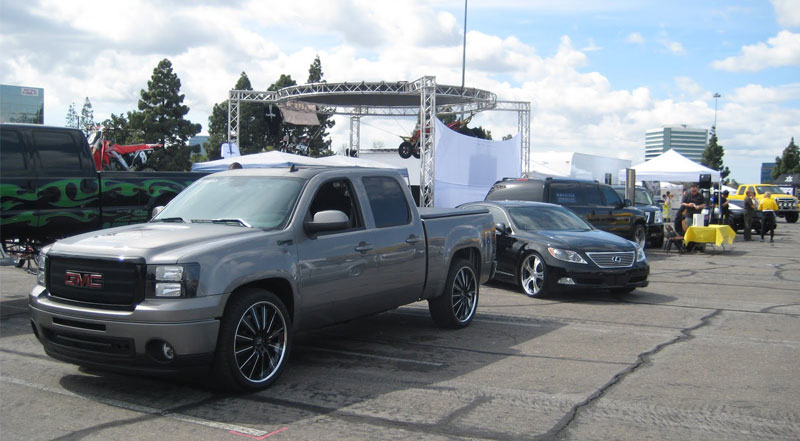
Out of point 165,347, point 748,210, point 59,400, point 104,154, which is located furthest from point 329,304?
point 748,210

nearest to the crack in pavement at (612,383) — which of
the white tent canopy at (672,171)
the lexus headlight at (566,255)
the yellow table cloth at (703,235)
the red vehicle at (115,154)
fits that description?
the lexus headlight at (566,255)

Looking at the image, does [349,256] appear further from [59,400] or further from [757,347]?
[757,347]

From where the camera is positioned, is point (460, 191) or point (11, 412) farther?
point (460, 191)

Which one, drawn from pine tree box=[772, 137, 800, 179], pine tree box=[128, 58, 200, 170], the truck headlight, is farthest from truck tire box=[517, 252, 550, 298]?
pine tree box=[772, 137, 800, 179]

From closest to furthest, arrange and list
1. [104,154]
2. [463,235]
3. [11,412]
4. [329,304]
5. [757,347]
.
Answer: [11,412] → [329,304] → [757,347] → [463,235] → [104,154]

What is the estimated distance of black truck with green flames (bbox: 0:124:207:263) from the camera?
28.5 feet

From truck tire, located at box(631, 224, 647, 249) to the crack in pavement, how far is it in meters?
9.31

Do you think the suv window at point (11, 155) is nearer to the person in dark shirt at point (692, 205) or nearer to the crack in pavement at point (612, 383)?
the crack in pavement at point (612, 383)

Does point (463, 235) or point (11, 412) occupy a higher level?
point (463, 235)

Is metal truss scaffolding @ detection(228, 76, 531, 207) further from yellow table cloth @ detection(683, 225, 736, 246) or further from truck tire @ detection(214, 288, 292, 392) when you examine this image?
truck tire @ detection(214, 288, 292, 392)

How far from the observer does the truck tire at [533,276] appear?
33.5 ft

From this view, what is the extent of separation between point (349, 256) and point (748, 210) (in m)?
22.4

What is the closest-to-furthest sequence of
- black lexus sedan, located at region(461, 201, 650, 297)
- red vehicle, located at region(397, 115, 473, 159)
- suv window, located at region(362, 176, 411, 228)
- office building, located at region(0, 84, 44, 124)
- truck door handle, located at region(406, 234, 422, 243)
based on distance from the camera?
suv window, located at region(362, 176, 411, 228), truck door handle, located at region(406, 234, 422, 243), black lexus sedan, located at region(461, 201, 650, 297), red vehicle, located at region(397, 115, 473, 159), office building, located at region(0, 84, 44, 124)

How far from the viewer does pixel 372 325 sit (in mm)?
8039
